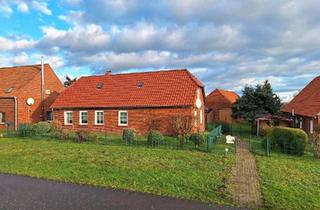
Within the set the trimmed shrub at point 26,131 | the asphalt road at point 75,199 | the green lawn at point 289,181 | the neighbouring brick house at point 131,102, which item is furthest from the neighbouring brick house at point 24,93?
the green lawn at point 289,181

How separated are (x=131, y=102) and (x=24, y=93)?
41.9 ft

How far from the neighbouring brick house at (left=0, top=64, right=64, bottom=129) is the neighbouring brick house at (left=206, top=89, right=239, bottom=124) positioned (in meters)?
24.5

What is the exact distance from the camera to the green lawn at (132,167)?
34.4 ft

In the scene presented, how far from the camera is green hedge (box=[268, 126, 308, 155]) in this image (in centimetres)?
1773

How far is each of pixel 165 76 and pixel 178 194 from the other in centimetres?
2101

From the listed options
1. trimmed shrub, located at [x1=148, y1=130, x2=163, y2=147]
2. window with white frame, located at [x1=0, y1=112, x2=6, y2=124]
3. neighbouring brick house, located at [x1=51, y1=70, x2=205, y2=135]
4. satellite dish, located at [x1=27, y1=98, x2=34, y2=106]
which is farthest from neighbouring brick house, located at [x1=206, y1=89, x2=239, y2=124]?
trimmed shrub, located at [x1=148, y1=130, x2=163, y2=147]

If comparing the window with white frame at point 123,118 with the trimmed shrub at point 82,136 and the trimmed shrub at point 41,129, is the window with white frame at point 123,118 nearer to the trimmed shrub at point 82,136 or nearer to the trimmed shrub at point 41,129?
the trimmed shrub at point 41,129

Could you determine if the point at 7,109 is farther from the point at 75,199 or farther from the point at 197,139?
the point at 75,199

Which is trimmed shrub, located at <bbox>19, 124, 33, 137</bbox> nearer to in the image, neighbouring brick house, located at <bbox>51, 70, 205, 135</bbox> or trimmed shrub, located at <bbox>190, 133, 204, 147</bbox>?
neighbouring brick house, located at <bbox>51, 70, 205, 135</bbox>

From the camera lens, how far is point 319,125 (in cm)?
2359

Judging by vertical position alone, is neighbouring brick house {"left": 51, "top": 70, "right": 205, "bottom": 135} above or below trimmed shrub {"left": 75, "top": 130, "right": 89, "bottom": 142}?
above

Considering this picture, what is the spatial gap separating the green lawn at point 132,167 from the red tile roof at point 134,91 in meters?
8.81

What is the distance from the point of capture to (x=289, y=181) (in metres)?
11.5

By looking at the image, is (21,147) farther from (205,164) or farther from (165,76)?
(165,76)
